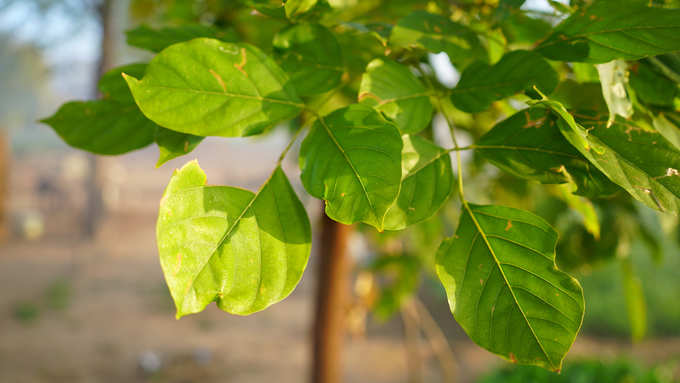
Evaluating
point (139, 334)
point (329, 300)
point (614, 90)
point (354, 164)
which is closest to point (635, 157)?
point (614, 90)

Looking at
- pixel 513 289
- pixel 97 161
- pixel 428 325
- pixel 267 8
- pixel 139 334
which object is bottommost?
pixel 97 161

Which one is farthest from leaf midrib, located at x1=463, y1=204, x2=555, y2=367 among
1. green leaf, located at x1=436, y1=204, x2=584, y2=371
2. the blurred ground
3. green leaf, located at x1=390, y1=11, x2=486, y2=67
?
the blurred ground

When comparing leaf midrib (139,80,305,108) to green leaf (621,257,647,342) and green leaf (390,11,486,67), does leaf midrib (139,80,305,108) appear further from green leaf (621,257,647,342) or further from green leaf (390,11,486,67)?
green leaf (621,257,647,342)

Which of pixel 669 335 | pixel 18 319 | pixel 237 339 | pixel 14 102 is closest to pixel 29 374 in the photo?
pixel 18 319

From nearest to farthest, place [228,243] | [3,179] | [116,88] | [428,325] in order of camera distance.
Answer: [228,243]
[116,88]
[428,325]
[3,179]

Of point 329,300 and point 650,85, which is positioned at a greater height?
point 650,85

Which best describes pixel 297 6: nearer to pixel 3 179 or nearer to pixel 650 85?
pixel 650 85
